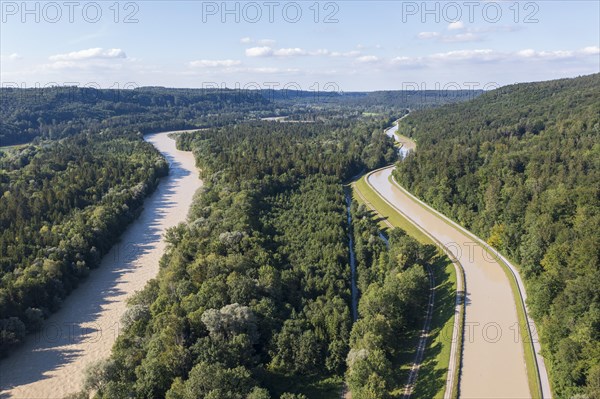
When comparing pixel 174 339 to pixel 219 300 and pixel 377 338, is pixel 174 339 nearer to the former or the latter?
pixel 219 300

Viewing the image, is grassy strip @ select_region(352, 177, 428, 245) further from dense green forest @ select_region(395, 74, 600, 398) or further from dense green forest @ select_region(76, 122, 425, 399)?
dense green forest @ select_region(395, 74, 600, 398)

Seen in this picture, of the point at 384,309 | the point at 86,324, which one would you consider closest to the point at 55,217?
the point at 86,324

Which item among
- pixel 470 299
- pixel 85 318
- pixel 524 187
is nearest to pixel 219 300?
pixel 85 318

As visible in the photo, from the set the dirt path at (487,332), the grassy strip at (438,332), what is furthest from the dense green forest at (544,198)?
the grassy strip at (438,332)

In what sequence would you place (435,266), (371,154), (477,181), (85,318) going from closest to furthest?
(85,318), (435,266), (477,181), (371,154)

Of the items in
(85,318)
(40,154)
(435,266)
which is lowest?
(85,318)

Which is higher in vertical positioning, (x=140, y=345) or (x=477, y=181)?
(x=477, y=181)

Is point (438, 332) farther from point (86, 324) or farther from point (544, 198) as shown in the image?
point (86, 324)

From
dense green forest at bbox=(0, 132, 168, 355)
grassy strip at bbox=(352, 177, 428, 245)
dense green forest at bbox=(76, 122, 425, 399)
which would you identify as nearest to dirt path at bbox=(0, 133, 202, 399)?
dense green forest at bbox=(0, 132, 168, 355)
